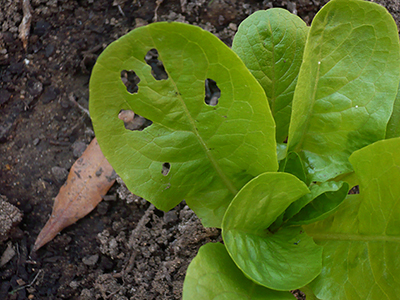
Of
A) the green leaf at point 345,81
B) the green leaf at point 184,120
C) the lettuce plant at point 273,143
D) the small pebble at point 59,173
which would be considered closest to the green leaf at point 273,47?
the lettuce plant at point 273,143

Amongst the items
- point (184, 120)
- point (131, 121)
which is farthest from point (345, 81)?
point (131, 121)

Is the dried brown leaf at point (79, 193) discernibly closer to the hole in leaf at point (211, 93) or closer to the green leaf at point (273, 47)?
the hole in leaf at point (211, 93)

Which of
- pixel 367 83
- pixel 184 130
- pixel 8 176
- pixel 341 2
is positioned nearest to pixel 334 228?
pixel 367 83

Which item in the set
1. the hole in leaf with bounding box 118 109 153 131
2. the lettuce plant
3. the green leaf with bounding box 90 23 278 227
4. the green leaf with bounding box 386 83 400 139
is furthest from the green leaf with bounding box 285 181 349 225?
the hole in leaf with bounding box 118 109 153 131

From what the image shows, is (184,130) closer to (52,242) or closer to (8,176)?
(52,242)

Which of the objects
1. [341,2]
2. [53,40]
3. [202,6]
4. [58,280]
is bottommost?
[58,280]

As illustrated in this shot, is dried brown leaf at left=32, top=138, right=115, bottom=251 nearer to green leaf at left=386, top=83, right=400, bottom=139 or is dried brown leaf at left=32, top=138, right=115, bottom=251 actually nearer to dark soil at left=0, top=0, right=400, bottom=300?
dark soil at left=0, top=0, right=400, bottom=300
